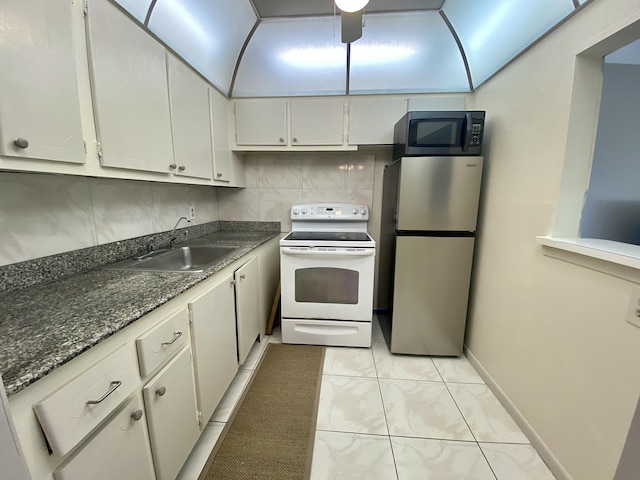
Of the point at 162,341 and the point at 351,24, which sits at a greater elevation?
the point at 351,24

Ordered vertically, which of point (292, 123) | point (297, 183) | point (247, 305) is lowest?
point (247, 305)

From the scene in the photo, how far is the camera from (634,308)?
2.95 feet

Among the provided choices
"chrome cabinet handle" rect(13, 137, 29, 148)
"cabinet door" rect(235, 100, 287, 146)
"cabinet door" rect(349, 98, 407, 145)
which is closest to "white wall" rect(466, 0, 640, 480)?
"cabinet door" rect(349, 98, 407, 145)

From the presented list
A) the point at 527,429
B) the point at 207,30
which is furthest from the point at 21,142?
the point at 527,429

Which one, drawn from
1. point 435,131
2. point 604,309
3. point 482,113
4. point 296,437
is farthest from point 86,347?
point 482,113

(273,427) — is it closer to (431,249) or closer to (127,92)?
(431,249)

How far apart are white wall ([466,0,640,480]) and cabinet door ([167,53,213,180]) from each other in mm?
2019

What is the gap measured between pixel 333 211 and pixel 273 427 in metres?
1.79

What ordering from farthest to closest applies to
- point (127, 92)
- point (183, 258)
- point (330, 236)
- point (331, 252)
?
point (330, 236) < point (331, 252) < point (183, 258) < point (127, 92)

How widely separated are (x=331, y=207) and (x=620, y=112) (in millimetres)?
1945

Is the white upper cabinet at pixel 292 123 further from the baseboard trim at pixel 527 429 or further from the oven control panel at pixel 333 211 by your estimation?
the baseboard trim at pixel 527 429

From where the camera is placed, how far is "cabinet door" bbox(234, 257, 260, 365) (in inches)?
66.9

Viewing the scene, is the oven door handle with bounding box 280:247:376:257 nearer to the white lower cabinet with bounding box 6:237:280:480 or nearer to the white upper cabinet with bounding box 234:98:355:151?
the white lower cabinet with bounding box 6:237:280:480

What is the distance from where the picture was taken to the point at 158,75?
4.49 ft
